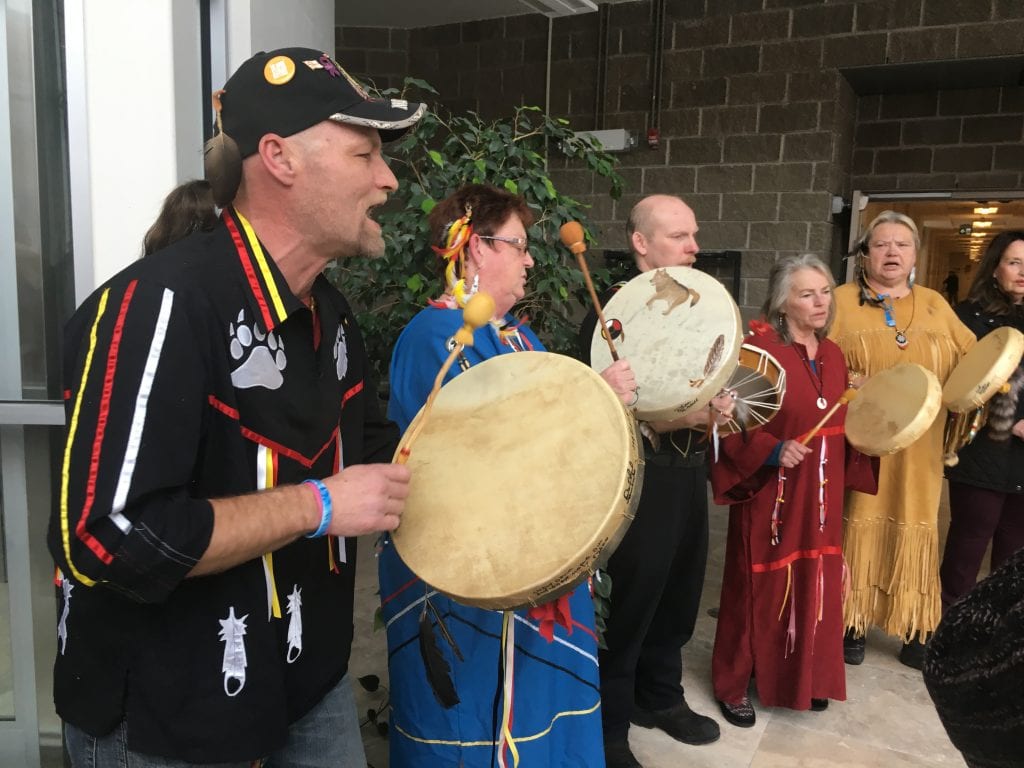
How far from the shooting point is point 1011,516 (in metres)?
3.14

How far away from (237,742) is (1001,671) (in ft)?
3.04

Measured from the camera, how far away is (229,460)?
1.07m

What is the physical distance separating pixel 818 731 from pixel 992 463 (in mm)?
1188

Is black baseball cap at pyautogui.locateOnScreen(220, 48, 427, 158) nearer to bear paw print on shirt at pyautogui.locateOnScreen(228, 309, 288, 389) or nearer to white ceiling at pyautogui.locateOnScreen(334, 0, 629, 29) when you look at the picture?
bear paw print on shirt at pyautogui.locateOnScreen(228, 309, 288, 389)

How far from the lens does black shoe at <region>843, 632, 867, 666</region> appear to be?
10.3ft

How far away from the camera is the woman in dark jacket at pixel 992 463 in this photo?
299cm

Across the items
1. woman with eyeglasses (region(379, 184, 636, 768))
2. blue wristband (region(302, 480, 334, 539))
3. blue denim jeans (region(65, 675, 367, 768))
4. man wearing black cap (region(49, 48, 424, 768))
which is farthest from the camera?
woman with eyeglasses (region(379, 184, 636, 768))

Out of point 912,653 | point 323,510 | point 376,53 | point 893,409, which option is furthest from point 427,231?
point 376,53

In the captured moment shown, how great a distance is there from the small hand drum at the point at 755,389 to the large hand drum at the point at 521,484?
3.87 ft

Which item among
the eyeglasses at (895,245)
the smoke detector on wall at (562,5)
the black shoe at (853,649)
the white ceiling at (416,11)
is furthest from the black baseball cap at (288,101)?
the white ceiling at (416,11)

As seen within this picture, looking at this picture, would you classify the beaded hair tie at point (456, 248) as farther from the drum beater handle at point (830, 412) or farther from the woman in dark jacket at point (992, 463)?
the woman in dark jacket at point (992, 463)

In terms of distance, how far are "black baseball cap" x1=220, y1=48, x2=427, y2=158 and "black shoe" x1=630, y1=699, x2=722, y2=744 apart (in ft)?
6.98

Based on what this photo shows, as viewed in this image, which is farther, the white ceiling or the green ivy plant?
the white ceiling

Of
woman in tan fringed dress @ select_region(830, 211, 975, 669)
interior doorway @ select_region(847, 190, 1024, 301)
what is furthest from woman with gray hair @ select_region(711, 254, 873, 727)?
interior doorway @ select_region(847, 190, 1024, 301)
